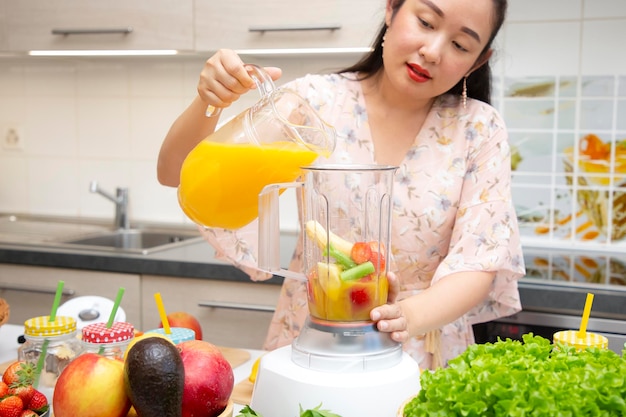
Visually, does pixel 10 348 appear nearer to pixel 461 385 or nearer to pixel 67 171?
pixel 461 385

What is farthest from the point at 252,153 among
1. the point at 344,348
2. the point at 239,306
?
the point at 239,306

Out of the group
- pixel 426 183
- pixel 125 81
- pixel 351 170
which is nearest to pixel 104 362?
pixel 351 170

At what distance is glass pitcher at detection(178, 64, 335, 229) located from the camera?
90 centimetres

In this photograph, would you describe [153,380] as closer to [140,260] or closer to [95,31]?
[140,260]

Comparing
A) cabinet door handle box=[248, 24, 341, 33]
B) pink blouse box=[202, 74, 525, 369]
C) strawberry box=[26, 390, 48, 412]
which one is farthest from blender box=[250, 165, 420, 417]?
cabinet door handle box=[248, 24, 341, 33]

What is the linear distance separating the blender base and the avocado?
133 mm

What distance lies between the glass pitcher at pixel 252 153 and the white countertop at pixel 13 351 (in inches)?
11.6

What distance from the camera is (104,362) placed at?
748 millimetres

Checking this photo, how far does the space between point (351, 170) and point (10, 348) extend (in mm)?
773

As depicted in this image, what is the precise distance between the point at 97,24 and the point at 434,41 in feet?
4.70

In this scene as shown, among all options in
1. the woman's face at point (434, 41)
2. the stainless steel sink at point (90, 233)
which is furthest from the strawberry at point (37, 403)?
the stainless steel sink at point (90, 233)

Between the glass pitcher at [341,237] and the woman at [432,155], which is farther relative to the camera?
the woman at [432,155]

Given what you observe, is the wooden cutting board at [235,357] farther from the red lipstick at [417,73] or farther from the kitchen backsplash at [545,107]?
the kitchen backsplash at [545,107]

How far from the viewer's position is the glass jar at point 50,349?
102 cm
